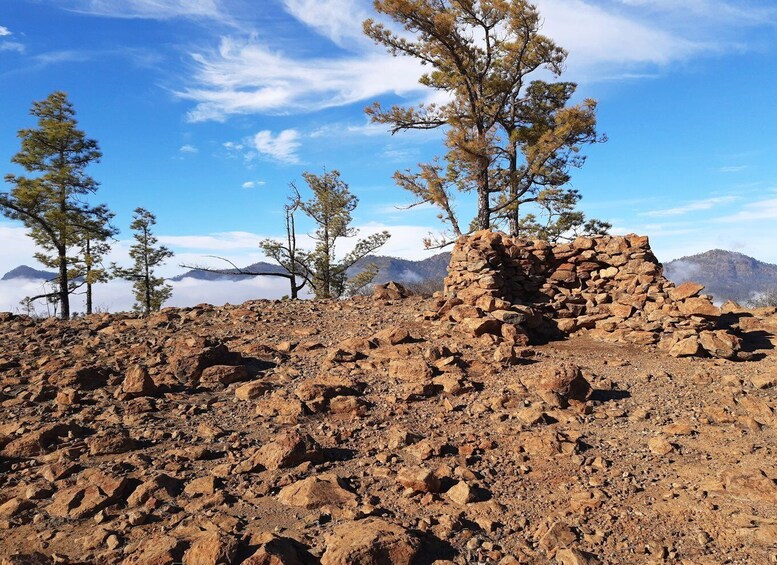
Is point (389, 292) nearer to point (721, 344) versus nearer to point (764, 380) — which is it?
point (721, 344)

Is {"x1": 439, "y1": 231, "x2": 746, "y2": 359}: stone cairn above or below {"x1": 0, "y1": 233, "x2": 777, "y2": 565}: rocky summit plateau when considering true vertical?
above

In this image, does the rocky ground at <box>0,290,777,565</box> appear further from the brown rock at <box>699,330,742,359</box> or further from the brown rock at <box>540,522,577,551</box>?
the brown rock at <box>699,330,742,359</box>

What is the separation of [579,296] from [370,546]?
31.1ft

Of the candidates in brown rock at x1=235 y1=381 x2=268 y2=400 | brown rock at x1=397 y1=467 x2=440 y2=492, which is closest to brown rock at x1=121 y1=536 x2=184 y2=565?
brown rock at x1=397 y1=467 x2=440 y2=492

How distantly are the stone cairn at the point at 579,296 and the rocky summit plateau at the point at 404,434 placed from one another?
62 millimetres

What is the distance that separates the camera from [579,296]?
12031 millimetres

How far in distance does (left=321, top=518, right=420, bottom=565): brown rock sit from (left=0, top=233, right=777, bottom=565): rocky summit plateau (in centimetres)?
2

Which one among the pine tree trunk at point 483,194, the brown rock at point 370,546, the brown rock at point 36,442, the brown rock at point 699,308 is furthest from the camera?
the pine tree trunk at point 483,194

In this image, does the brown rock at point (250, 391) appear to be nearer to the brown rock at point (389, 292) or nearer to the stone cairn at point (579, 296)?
the stone cairn at point (579, 296)

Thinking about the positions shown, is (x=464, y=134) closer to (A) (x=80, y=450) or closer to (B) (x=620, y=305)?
(B) (x=620, y=305)

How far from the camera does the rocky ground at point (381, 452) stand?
4.18 m

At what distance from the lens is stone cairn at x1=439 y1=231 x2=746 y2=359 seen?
9.95m

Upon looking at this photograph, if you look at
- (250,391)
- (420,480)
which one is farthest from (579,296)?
(420,480)

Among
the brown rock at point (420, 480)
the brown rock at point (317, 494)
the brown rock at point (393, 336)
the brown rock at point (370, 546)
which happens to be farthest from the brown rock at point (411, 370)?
the brown rock at point (370, 546)
